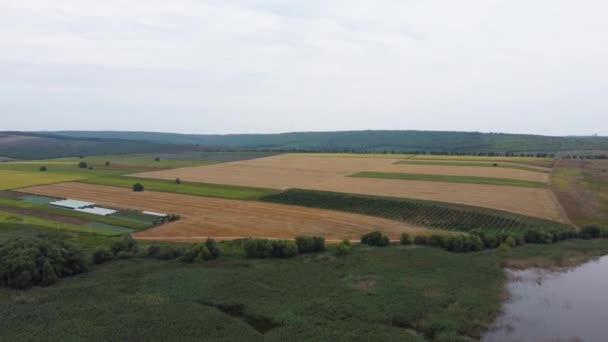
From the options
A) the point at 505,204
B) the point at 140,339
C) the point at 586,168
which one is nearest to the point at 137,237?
the point at 140,339

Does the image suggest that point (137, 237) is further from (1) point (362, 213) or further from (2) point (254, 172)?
(2) point (254, 172)

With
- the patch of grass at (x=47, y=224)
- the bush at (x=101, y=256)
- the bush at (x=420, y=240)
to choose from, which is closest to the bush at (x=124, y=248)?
the bush at (x=101, y=256)

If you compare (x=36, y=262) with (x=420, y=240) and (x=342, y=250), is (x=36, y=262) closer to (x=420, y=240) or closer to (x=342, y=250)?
(x=342, y=250)

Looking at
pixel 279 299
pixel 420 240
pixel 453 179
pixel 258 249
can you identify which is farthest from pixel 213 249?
pixel 453 179

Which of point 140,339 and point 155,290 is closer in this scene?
point 140,339

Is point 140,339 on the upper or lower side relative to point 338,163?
lower

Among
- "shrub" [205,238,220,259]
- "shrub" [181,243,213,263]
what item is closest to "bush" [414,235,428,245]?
"shrub" [205,238,220,259]

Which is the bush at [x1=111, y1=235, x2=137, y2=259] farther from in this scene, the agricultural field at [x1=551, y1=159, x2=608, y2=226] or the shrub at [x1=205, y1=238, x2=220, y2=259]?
the agricultural field at [x1=551, y1=159, x2=608, y2=226]
